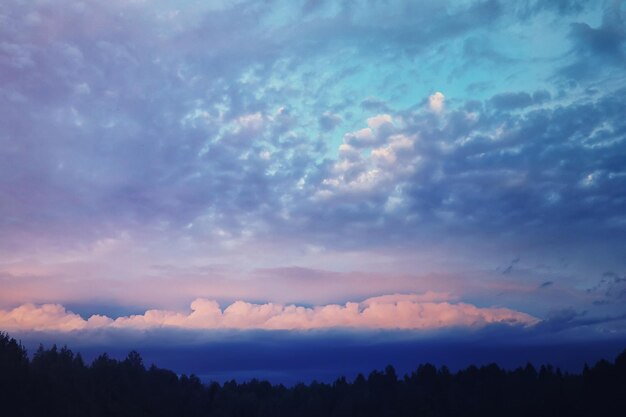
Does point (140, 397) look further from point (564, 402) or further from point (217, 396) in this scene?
point (564, 402)

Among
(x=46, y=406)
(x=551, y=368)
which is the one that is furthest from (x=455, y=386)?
(x=46, y=406)

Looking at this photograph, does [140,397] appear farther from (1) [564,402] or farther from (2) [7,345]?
(1) [564,402]

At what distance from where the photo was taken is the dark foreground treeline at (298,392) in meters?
85.1

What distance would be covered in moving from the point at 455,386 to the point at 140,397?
69.1 m

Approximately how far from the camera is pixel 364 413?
5531 inches

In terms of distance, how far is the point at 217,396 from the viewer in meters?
139

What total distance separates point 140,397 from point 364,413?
49.3 metres

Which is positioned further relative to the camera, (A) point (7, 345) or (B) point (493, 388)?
(B) point (493, 388)

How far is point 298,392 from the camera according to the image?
530 feet

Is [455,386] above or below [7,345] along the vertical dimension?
below

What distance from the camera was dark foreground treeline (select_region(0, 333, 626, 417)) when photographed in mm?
85125

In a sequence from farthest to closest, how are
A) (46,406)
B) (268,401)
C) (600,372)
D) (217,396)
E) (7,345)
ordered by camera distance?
(268,401)
(217,396)
(600,372)
(7,345)
(46,406)

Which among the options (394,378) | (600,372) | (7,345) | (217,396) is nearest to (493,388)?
(394,378)

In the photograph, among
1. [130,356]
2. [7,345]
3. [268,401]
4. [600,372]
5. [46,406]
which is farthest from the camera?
[268,401]
